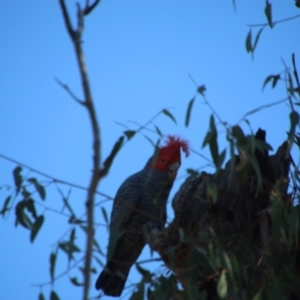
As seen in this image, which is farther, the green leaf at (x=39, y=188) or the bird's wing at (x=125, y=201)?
the bird's wing at (x=125, y=201)

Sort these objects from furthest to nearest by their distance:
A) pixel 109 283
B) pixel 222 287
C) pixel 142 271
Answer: pixel 109 283 < pixel 142 271 < pixel 222 287

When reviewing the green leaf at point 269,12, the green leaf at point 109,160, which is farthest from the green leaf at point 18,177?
the green leaf at point 269,12

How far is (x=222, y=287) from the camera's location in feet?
6.56

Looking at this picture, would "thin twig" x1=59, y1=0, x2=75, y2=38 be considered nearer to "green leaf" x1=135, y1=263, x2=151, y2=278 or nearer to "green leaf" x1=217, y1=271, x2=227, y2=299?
"green leaf" x1=217, y1=271, x2=227, y2=299

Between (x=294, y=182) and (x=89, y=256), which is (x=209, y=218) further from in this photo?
(x=89, y=256)

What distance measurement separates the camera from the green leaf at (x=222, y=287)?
6.50ft

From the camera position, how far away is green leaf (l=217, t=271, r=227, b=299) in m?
1.98

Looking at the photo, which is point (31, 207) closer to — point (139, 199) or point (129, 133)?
point (129, 133)

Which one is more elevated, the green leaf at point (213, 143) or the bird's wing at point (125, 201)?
the bird's wing at point (125, 201)

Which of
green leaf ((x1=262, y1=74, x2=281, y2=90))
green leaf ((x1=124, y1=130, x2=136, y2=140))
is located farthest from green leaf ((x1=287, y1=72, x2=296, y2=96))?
green leaf ((x1=124, y1=130, x2=136, y2=140))

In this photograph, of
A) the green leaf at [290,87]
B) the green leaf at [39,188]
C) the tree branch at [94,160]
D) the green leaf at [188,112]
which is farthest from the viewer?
the green leaf at [290,87]

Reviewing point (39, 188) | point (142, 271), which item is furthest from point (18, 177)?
point (142, 271)

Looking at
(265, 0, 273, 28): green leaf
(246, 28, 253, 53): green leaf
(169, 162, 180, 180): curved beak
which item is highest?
(169, 162, 180, 180): curved beak

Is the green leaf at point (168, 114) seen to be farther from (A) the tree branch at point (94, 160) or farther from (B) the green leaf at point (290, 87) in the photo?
(A) the tree branch at point (94, 160)
